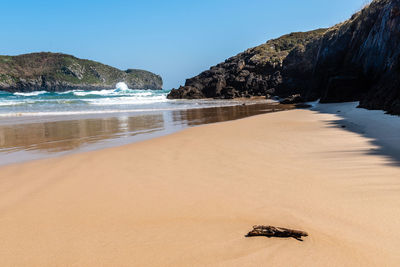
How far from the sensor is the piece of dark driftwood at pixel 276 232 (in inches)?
81.7

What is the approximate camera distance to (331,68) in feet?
80.4

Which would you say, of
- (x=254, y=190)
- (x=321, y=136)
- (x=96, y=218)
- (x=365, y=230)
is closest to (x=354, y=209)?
(x=365, y=230)

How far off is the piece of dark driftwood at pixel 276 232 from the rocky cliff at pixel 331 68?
8.96m

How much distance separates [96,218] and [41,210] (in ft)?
2.55

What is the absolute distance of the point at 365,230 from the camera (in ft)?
6.89

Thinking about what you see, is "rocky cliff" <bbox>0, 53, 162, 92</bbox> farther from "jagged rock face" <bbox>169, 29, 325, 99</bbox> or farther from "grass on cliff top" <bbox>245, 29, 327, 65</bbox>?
"grass on cliff top" <bbox>245, 29, 327, 65</bbox>

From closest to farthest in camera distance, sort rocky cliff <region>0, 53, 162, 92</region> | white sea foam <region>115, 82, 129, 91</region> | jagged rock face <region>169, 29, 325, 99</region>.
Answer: jagged rock face <region>169, 29, 325, 99</region> → rocky cliff <region>0, 53, 162, 92</region> → white sea foam <region>115, 82, 129, 91</region>

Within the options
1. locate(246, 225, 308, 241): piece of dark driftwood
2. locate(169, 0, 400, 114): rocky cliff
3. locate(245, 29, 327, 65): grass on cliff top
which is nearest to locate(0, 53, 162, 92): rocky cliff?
locate(169, 0, 400, 114): rocky cliff

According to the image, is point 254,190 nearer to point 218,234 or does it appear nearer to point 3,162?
point 218,234

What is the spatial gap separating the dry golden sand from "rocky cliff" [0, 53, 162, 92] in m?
111

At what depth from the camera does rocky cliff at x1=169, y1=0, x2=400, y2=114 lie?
47.0ft

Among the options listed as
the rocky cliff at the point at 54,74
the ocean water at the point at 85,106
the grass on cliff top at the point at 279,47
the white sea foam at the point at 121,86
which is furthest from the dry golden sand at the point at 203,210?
the white sea foam at the point at 121,86

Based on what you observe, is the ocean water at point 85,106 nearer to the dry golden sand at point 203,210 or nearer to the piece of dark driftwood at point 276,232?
the dry golden sand at point 203,210

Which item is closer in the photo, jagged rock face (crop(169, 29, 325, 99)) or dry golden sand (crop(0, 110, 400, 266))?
dry golden sand (crop(0, 110, 400, 266))
